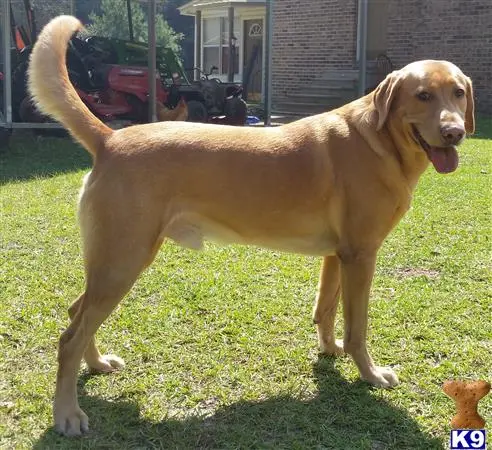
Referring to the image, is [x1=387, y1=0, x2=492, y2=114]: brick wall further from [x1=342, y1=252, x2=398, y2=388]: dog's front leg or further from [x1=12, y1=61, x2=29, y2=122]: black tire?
[x1=342, y1=252, x2=398, y2=388]: dog's front leg

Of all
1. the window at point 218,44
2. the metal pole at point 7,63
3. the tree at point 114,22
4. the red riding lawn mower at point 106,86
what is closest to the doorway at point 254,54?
the window at point 218,44

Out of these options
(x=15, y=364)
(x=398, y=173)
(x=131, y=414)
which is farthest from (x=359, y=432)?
(x=15, y=364)

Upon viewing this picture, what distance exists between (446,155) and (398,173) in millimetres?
265

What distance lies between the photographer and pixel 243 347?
11.9 ft

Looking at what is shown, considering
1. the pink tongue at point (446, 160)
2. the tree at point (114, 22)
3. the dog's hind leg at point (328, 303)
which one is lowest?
the dog's hind leg at point (328, 303)

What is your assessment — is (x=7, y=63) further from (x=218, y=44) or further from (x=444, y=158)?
(x=218, y=44)

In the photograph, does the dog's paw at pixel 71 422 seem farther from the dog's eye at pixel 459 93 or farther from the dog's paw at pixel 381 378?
the dog's eye at pixel 459 93

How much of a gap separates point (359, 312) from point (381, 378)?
14.5 inches

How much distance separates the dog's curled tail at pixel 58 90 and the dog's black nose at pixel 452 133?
159cm

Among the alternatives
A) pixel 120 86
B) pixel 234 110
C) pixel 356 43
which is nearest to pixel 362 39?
pixel 234 110

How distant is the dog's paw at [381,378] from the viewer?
126 inches

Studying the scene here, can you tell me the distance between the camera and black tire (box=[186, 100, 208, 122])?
471 inches

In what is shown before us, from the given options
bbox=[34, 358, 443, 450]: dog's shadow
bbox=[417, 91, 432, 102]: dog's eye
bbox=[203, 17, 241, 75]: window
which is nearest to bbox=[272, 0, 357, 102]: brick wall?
bbox=[203, 17, 241, 75]: window

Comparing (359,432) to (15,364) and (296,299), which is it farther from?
(15,364)
